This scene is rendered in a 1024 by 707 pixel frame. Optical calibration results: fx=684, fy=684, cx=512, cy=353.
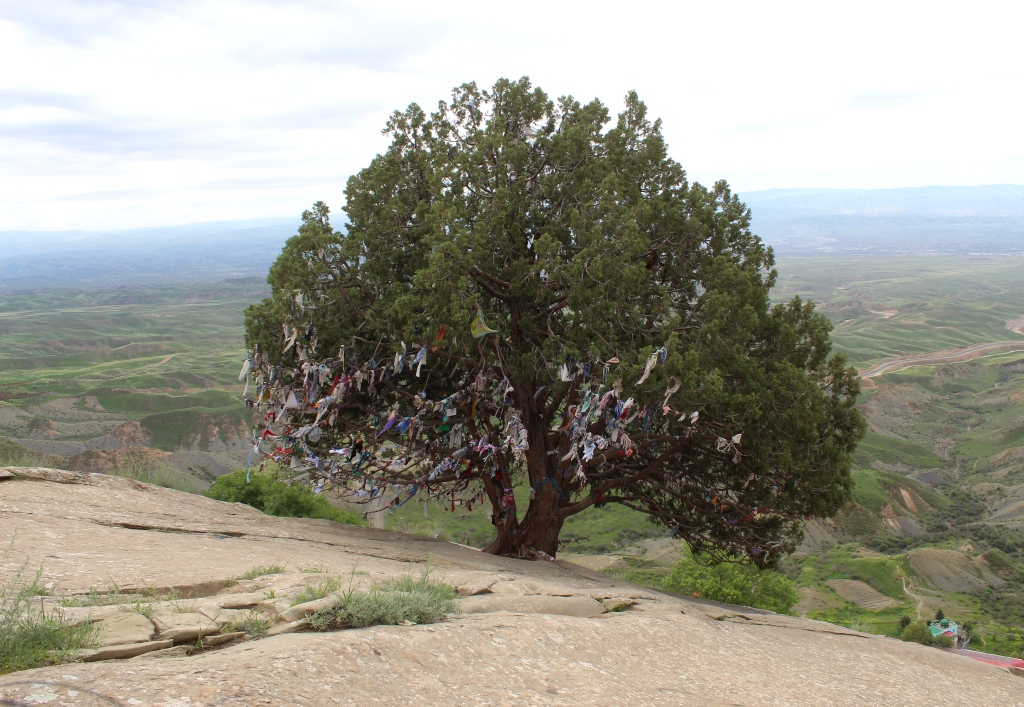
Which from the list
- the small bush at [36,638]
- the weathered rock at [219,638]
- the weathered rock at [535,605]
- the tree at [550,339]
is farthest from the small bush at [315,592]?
the tree at [550,339]

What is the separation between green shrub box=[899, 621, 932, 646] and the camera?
3162 cm

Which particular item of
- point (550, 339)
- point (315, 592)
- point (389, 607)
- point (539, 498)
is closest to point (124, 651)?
point (315, 592)

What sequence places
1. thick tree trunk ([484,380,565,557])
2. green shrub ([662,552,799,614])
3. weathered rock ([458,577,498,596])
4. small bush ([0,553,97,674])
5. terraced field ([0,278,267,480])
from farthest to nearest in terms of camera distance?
terraced field ([0,278,267,480]), green shrub ([662,552,799,614]), thick tree trunk ([484,380,565,557]), weathered rock ([458,577,498,596]), small bush ([0,553,97,674])

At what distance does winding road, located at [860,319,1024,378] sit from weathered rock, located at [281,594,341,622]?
107417mm

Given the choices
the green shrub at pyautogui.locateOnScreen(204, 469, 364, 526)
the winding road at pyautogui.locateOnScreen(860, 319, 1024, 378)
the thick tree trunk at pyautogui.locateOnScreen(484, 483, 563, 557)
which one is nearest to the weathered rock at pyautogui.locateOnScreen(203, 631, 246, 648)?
the thick tree trunk at pyautogui.locateOnScreen(484, 483, 563, 557)

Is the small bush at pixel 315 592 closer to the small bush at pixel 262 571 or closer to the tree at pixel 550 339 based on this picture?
the small bush at pixel 262 571

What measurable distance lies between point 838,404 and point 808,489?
203cm

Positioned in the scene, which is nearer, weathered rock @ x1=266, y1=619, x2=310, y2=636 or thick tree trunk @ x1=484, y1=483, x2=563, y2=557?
weathered rock @ x1=266, y1=619, x2=310, y2=636

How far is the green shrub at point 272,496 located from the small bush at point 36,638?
2014 centimetres

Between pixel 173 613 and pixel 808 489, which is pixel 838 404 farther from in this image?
pixel 173 613

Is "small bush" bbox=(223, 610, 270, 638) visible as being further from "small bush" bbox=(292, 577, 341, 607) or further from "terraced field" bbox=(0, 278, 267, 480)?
"terraced field" bbox=(0, 278, 267, 480)

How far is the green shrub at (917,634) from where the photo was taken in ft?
104

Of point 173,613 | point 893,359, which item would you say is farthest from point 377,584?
point 893,359

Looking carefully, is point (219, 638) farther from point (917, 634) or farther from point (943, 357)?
Answer: point (943, 357)
